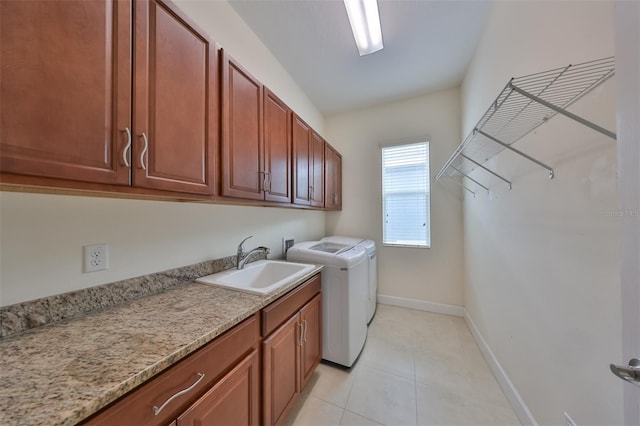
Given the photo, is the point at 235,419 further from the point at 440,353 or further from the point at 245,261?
the point at 440,353

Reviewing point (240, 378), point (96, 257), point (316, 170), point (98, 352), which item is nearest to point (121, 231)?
point (96, 257)

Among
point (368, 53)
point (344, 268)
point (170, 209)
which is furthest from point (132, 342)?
point (368, 53)

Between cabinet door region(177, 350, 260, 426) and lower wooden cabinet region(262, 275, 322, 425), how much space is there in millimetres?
63

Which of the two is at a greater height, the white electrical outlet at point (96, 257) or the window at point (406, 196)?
the window at point (406, 196)

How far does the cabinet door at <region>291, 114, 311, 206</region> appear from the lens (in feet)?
6.01

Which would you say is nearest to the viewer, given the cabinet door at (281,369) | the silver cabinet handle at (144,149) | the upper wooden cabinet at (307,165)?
the silver cabinet handle at (144,149)

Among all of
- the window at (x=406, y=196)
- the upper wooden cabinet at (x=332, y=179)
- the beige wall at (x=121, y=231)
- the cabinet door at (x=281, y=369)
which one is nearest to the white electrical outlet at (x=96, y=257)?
the beige wall at (x=121, y=231)

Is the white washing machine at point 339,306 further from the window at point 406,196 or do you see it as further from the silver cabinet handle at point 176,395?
the window at point 406,196

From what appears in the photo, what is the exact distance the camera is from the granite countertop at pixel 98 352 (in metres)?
0.45

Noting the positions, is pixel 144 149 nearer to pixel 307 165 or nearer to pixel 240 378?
pixel 240 378

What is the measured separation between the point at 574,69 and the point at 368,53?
1.61 meters

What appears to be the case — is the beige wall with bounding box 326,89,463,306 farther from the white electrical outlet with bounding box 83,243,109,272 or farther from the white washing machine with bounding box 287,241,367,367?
the white electrical outlet with bounding box 83,243,109,272

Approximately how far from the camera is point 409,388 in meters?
1.57

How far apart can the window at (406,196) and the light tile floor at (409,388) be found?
1.17 m
